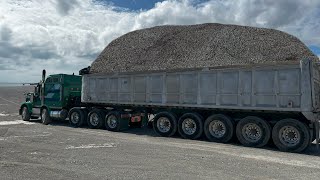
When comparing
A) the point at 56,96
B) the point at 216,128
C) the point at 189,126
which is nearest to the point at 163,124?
the point at 189,126

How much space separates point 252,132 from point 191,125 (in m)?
2.48

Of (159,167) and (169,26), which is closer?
(159,167)

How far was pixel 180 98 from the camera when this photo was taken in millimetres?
13789

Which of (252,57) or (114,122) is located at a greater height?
(252,57)

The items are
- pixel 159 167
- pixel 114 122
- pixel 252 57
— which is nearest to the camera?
pixel 159 167

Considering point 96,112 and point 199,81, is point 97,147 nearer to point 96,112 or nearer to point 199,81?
point 199,81

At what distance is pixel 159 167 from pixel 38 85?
522 inches

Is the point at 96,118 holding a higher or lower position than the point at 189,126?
higher

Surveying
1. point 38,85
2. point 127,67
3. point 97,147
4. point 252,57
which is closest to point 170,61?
point 127,67

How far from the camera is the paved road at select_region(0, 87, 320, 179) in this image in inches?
307

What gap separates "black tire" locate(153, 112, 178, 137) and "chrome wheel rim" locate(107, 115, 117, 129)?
232 cm

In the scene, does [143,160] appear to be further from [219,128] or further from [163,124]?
[163,124]

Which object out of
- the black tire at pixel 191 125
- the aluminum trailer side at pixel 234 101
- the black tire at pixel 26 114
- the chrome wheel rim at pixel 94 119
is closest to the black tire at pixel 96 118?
the chrome wheel rim at pixel 94 119

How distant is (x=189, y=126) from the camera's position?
13.7 m
